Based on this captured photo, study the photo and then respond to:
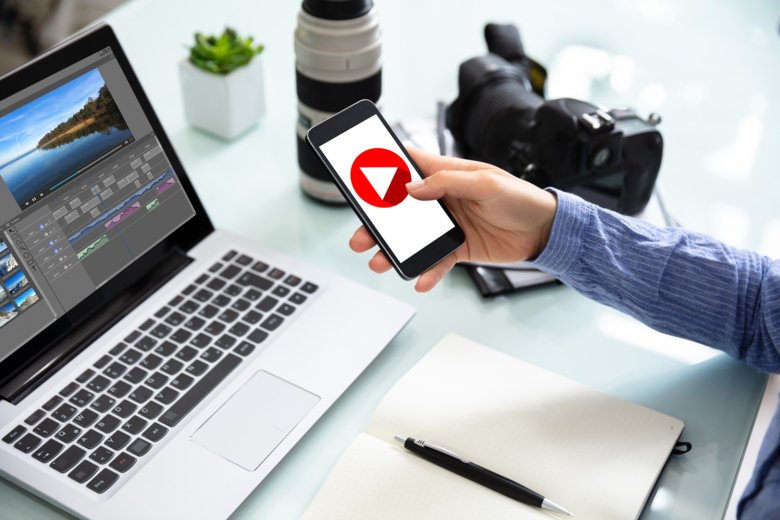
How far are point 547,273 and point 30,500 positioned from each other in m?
0.54

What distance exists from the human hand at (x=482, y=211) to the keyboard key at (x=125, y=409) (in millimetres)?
246

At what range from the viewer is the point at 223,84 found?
1.05 metres

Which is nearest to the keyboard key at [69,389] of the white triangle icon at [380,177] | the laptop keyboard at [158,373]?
the laptop keyboard at [158,373]

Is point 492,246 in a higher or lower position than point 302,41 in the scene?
lower

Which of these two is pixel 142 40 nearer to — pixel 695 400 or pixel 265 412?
pixel 265 412

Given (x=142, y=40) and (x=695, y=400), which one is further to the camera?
(x=142, y=40)

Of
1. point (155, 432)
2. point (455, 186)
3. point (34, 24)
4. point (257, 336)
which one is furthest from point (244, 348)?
point (34, 24)

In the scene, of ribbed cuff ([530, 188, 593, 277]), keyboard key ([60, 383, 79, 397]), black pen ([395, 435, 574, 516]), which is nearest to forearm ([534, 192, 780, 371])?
ribbed cuff ([530, 188, 593, 277])

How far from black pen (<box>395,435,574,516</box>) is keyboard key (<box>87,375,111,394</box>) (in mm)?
260

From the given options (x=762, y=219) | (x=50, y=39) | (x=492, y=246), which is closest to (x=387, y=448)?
(x=492, y=246)

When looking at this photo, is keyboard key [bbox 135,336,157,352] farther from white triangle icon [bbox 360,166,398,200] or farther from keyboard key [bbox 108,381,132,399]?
white triangle icon [bbox 360,166,398,200]

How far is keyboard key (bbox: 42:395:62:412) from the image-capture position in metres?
0.72

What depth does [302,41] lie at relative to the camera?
92 cm

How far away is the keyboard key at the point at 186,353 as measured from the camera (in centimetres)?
78
